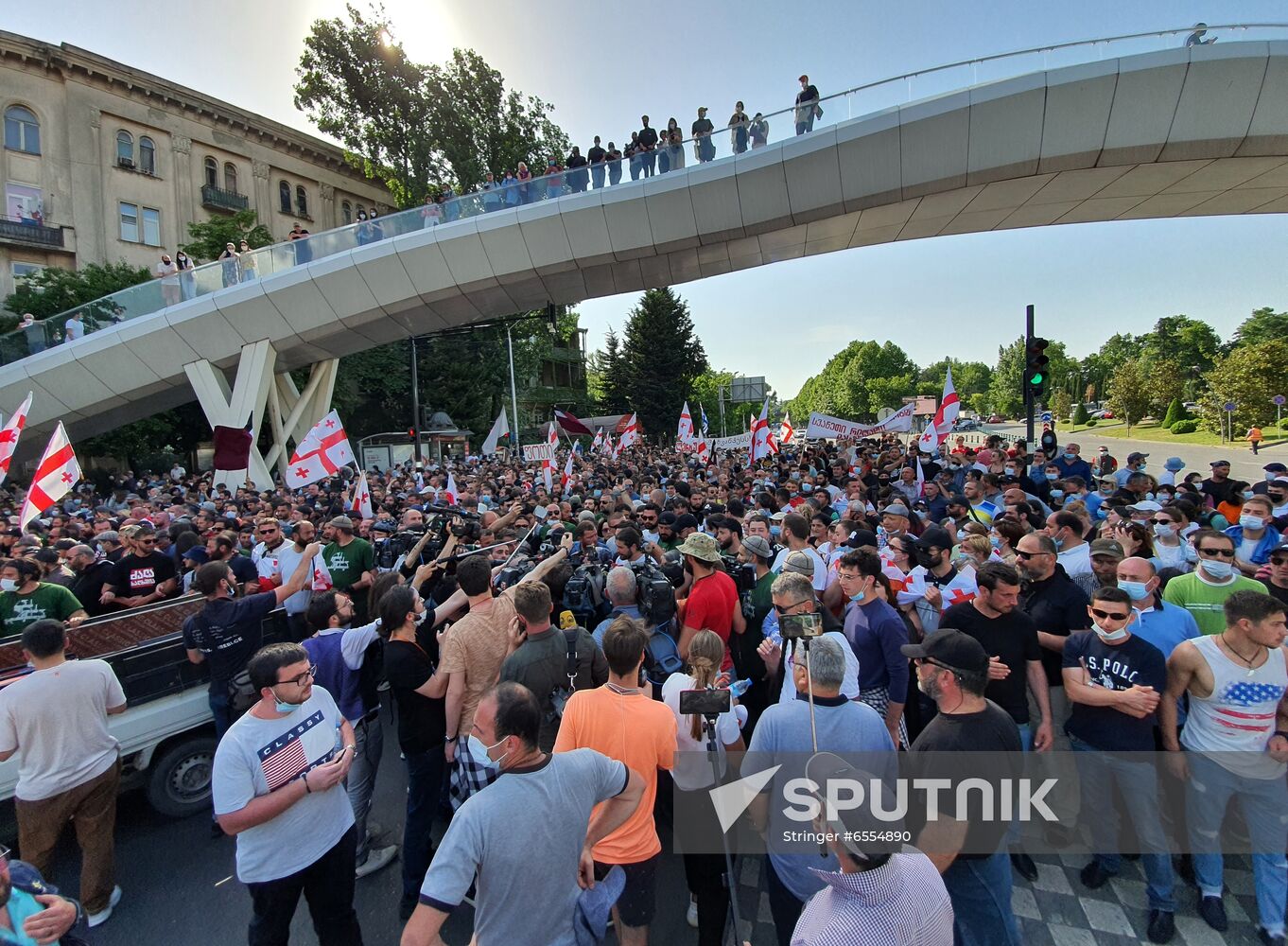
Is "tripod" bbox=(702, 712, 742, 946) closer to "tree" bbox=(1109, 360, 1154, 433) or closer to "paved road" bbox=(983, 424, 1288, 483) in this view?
"paved road" bbox=(983, 424, 1288, 483)

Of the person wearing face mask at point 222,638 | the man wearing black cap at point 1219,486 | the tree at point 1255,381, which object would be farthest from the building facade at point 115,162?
the tree at point 1255,381

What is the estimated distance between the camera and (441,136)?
33.5 meters

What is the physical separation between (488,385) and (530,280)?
18139mm

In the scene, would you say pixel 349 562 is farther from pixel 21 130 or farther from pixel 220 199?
pixel 220 199

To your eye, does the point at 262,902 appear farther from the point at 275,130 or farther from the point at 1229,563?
the point at 275,130

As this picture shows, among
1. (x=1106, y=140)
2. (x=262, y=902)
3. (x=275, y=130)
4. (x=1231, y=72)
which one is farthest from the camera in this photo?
(x=275, y=130)

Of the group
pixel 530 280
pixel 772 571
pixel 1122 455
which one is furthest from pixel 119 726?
pixel 1122 455

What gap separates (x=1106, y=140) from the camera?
563 inches

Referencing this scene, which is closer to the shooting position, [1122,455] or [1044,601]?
[1044,601]

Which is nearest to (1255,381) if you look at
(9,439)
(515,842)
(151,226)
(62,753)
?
(515,842)

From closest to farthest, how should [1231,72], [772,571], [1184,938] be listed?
[1184,938]
[772,571]
[1231,72]

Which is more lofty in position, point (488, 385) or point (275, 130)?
point (275, 130)

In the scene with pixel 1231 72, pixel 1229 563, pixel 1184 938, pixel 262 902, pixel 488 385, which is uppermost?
pixel 1231 72

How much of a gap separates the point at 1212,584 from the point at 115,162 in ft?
141
